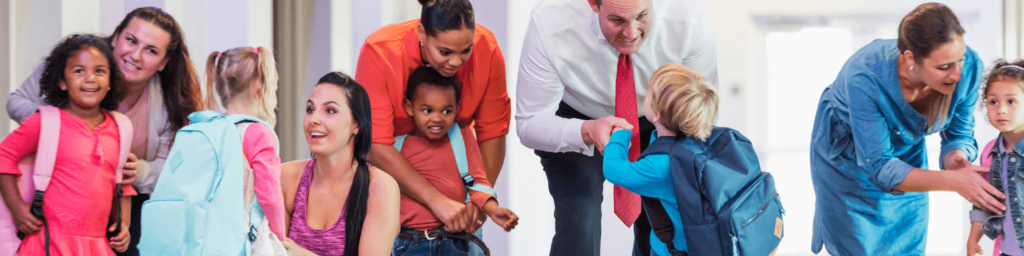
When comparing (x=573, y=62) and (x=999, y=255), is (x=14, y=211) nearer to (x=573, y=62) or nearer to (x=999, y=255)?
(x=573, y=62)

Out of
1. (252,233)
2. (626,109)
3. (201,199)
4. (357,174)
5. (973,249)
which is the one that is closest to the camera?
(201,199)

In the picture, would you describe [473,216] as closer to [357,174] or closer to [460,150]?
[460,150]

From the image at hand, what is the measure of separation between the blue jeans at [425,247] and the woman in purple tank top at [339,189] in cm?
18

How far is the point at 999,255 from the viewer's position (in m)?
2.69

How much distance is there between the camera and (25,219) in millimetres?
2238

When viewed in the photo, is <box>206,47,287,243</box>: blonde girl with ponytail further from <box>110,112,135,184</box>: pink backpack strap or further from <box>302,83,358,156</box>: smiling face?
<box>110,112,135,184</box>: pink backpack strap

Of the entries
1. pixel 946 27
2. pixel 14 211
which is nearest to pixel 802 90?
pixel 946 27

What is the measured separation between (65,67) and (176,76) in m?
0.33

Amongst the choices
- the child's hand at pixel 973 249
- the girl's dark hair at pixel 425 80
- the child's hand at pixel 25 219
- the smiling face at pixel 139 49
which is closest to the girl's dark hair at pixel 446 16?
the girl's dark hair at pixel 425 80

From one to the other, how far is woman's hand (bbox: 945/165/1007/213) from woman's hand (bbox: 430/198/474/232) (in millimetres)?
1754

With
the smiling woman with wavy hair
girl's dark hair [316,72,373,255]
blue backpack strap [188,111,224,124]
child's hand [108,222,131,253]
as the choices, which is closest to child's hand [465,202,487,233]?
girl's dark hair [316,72,373,255]

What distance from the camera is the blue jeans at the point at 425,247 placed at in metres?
2.53

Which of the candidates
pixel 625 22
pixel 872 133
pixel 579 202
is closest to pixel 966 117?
pixel 872 133

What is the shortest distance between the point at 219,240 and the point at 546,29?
4.36ft
